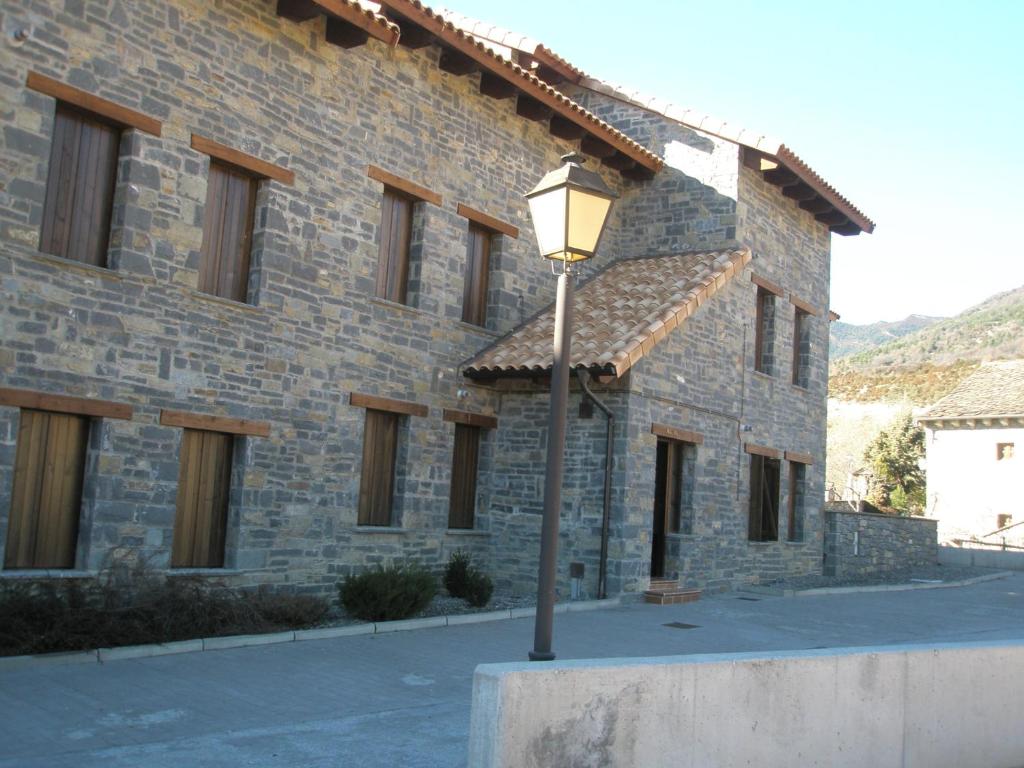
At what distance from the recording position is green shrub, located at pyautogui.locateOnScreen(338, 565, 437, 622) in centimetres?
1034

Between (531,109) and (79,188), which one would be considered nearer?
(79,188)

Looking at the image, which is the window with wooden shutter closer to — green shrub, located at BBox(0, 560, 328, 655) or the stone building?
the stone building

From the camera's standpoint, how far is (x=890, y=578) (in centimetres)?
1992

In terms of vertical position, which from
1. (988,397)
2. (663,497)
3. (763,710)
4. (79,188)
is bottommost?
(763,710)

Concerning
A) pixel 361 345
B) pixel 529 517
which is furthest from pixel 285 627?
pixel 529 517

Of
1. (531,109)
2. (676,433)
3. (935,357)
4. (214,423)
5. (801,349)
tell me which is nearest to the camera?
(214,423)

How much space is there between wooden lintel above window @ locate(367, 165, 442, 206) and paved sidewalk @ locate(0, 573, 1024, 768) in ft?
18.3

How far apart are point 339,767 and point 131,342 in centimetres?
569

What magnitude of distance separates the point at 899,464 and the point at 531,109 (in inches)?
1185

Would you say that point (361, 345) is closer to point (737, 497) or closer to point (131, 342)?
point (131, 342)

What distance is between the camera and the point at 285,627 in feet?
31.7

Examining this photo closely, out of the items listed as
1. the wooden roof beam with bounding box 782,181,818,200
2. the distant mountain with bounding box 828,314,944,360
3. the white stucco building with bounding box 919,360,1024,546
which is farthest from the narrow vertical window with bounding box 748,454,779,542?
the distant mountain with bounding box 828,314,944,360

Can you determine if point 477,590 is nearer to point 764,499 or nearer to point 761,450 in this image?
point 761,450

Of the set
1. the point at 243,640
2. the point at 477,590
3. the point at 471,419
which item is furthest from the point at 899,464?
the point at 243,640
